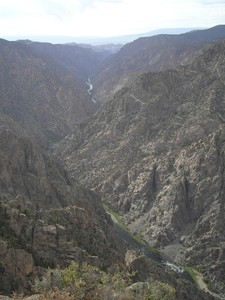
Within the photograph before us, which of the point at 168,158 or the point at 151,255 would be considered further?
the point at 168,158

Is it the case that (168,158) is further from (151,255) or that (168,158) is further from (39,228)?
(39,228)

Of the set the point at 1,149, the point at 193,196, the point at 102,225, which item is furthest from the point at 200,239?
the point at 1,149

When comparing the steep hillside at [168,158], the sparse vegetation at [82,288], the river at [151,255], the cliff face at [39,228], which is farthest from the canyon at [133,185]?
the sparse vegetation at [82,288]

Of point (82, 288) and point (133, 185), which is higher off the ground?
point (82, 288)

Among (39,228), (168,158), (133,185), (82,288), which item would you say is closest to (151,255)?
(133,185)

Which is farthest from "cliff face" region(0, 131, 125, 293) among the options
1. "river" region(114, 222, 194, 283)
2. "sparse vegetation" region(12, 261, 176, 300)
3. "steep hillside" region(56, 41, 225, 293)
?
"steep hillside" region(56, 41, 225, 293)

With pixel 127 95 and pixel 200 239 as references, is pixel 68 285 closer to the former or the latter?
pixel 200 239

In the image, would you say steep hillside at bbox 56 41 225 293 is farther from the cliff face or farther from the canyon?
the cliff face

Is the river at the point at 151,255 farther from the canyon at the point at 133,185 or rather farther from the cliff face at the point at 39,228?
the cliff face at the point at 39,228
